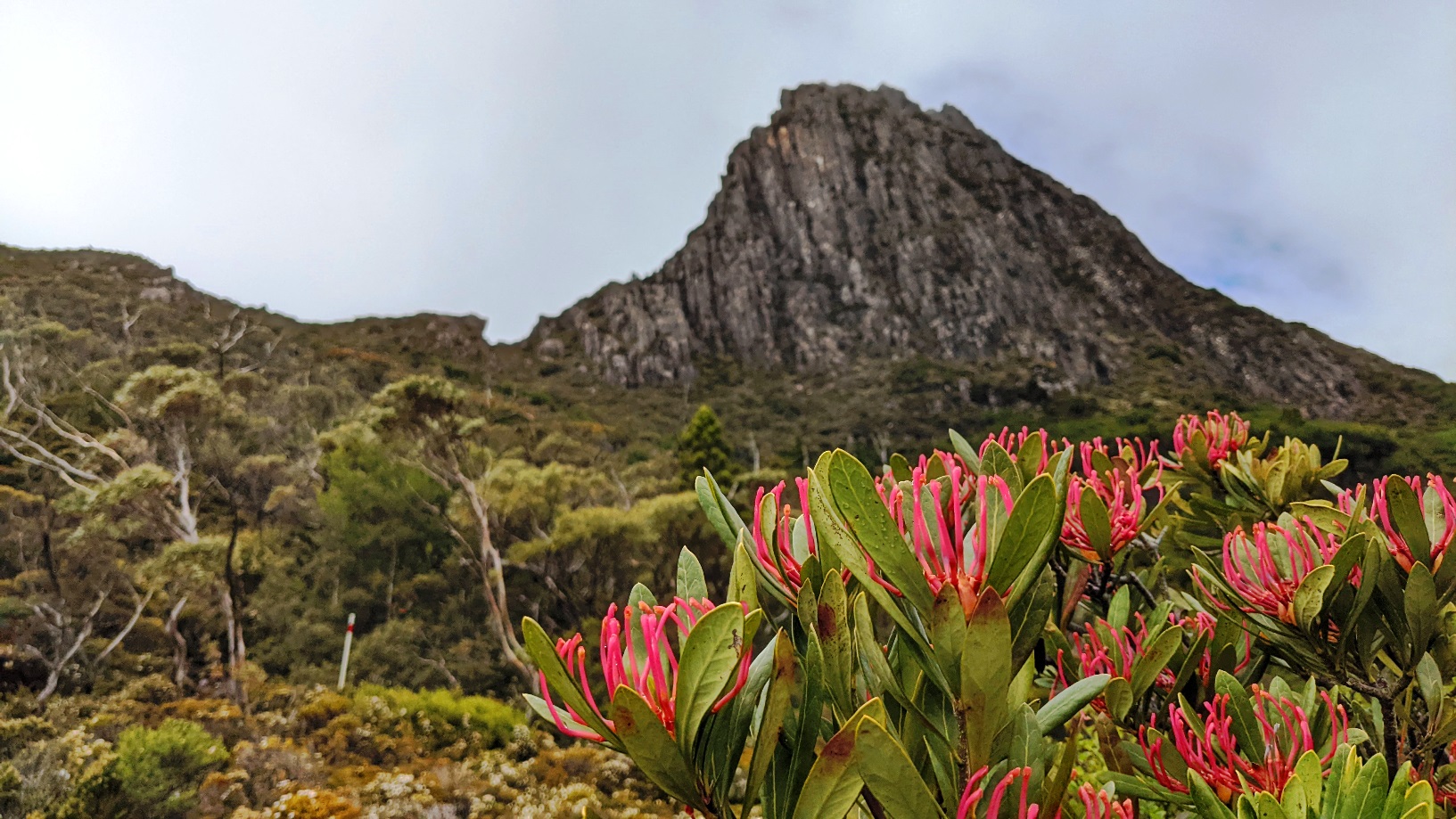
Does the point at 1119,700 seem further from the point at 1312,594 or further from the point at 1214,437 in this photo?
the point at 1214,437

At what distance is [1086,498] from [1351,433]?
41.4 ft

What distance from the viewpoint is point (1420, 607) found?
700mm

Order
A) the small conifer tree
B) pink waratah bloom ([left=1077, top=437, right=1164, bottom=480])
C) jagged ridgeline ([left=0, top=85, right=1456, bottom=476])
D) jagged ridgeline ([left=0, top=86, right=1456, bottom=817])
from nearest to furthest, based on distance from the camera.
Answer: pink waratah bloom ([left=1077, top=437, right=1164, bottom=480]) → jagged ridgeline ([left=0, top=86, right=1456, bottom=817]) → the small conifer tree → jagged ridgeline ([left=0, top=85, right=1456, bottom=476])

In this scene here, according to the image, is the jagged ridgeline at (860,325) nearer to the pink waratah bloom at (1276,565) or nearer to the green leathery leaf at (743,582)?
the pink waratah bloom at (1276,565)

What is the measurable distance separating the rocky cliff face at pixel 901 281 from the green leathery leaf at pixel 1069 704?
32233 mm

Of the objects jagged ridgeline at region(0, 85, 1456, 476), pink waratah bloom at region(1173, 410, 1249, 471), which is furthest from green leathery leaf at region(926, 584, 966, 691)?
jagged ridgeline at region(0, 85, 1456, 476)

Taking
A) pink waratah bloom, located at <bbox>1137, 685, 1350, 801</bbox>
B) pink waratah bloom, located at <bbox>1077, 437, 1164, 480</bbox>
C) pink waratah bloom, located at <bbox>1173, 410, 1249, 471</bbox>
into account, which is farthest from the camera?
pink waratah bloom, located at <bbox>1173, 410, 1249, 471</bbox>

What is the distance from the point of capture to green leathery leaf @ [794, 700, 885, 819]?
0.38 meters

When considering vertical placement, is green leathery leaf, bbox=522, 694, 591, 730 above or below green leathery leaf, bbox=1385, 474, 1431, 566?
below

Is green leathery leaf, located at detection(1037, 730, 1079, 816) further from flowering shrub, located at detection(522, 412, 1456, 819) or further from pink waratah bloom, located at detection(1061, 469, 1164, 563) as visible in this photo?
pink waratah bloom, located at detection(1061, 469, 1164, 563)

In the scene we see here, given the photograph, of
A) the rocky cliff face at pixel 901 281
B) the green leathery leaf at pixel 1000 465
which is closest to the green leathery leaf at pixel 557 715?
the green leathery leaf at pixel 1000 465

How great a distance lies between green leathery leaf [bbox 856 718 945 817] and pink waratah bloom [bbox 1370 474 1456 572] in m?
0.67

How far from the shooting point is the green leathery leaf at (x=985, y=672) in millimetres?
382

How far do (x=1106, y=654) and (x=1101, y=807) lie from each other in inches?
12.6
